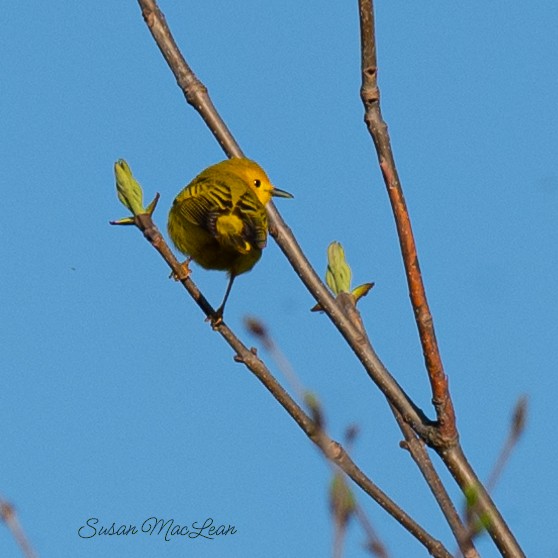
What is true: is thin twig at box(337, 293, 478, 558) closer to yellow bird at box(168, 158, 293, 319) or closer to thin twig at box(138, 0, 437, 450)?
thin twig at box(138, 0, 437, 450)

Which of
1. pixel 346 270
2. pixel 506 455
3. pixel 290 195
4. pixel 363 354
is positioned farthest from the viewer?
pixel 290 195

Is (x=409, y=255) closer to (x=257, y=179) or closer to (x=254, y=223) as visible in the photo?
(x=254, y=223)

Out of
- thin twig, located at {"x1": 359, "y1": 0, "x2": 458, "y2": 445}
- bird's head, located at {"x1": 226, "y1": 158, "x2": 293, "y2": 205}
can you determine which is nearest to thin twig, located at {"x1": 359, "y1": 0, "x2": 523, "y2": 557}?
thin twig, located at {"x1": 359, "y1": 0, "x2": 458, "y2": 445}

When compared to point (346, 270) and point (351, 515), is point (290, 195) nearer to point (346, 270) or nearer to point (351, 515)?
point (346, 270)

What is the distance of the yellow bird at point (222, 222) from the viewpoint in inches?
215

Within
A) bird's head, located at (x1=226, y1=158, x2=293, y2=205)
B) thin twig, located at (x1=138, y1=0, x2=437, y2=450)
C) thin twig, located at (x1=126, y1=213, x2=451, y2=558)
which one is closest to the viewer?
thin twig, located at (x1=126, y1=213, x2=451, y2=558)

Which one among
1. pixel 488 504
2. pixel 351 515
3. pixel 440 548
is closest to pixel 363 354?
pixel 488 504

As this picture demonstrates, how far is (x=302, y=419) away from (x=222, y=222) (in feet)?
8.96

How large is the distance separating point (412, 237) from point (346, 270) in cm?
109

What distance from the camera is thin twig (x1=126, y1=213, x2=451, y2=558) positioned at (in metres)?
2.64

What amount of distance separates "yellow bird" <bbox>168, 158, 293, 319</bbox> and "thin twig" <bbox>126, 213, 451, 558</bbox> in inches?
64.6

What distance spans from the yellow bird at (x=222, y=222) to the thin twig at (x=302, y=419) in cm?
164

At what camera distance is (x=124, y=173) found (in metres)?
3.48

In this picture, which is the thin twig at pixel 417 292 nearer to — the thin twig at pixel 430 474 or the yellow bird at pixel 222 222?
the thin twig at pixel 430 474
